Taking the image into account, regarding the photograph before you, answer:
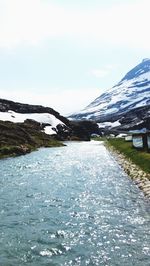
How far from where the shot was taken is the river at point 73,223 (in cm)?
2283

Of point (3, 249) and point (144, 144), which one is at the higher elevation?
point (144, 144)

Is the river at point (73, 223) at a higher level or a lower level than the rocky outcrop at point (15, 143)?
lower

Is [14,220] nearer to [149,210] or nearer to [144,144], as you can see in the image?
[149,210]

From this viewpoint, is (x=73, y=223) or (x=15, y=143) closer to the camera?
(x=73, y=223)

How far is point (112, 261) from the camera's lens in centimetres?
2198

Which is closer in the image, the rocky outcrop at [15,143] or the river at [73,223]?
the river at [73,223]

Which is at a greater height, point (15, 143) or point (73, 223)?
point (15, 143)

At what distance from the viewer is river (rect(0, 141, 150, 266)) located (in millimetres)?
22828

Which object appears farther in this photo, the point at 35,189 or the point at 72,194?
the point at 35,189

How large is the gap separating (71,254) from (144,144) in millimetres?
71311

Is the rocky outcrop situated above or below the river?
above

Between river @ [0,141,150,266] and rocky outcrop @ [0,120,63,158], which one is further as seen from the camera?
rocky outcrop @ [0,120,63,158]

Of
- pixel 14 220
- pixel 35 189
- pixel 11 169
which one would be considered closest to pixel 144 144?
pixel 11 169

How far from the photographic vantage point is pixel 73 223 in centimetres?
2997
